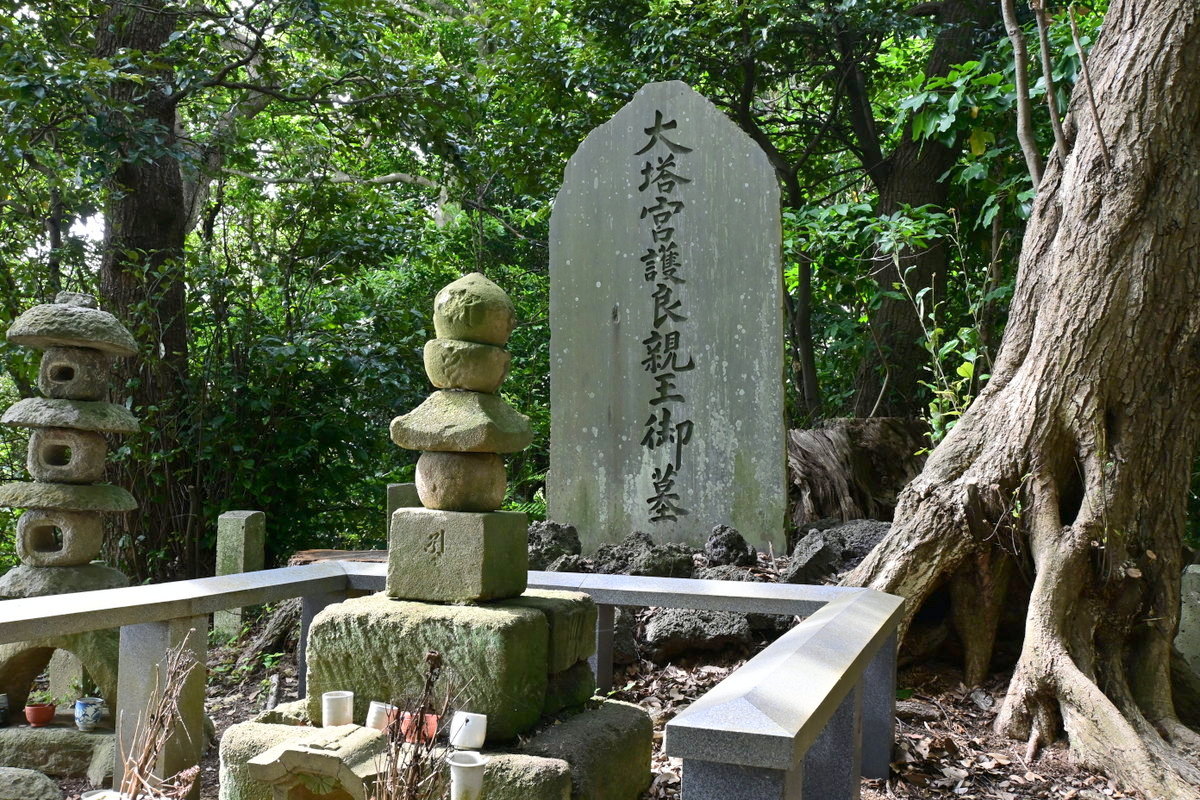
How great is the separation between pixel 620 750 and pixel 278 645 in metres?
3.08

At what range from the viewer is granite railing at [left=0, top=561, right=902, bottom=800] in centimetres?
178

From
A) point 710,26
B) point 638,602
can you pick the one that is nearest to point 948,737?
point 638,602

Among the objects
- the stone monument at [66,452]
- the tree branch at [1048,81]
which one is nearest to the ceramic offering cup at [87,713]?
the stone monument at [66,452]

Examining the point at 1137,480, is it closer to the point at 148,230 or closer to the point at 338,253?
the point at 338,253

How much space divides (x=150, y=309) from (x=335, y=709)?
473 cm

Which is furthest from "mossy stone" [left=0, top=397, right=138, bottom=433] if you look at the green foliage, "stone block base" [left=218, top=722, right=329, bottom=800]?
"stone block base" [left=218, top=722, right=329, bottom=800]

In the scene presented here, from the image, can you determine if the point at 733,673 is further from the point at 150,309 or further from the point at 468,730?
the point at 150,309

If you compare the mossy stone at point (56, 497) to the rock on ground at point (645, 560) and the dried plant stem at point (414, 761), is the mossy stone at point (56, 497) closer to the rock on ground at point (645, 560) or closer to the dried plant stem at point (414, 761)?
the rock on ground at point (645, 560)

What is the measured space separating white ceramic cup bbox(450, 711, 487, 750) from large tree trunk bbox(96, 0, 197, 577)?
4.69 metres

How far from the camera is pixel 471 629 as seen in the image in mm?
2746

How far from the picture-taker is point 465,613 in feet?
9.18

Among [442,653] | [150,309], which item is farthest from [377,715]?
[150,309]

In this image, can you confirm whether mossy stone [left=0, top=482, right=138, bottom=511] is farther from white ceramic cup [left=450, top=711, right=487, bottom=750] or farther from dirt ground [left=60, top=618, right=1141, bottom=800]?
white ceramic cup [left=450, top=711, right=487, bottom=750]

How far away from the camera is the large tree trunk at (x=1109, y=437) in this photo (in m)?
4.00
